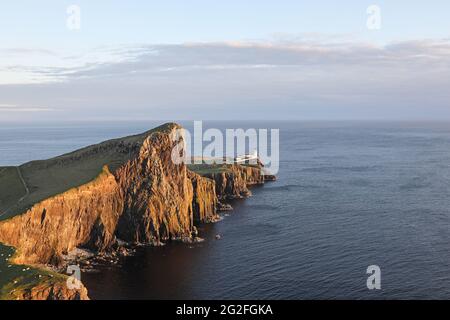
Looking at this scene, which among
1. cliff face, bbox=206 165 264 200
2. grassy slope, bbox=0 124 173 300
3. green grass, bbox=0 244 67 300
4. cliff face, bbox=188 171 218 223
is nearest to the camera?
green grass, bbox=0 244 67 300

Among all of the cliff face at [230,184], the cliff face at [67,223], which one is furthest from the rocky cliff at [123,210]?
the cliff face at [230,184]

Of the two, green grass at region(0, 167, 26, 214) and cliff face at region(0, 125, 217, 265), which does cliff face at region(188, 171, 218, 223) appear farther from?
green grass at region(0, 167, 26, 214)

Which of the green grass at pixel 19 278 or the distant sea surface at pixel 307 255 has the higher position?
the green grass at pixel 19 278

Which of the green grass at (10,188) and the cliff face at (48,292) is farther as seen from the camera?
the green grass at (10,188)

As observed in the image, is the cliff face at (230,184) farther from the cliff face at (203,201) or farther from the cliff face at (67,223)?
the cliff face at (67,223)

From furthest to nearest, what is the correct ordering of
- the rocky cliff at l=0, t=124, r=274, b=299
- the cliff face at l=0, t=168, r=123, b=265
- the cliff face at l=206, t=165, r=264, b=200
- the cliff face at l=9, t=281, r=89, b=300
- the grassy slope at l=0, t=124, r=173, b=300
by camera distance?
1. the cliff face at l=206, t=165, r=264, b=200
2. the grassy slope at l=0, t=124, r=173, b=300
3. the rocky cliff at l=0, t=124, r=274, b=299
4. the cliff face at l=0, t=168, r=123, b=265
5. the cliff face at l=9, t=281, r=89, b=300

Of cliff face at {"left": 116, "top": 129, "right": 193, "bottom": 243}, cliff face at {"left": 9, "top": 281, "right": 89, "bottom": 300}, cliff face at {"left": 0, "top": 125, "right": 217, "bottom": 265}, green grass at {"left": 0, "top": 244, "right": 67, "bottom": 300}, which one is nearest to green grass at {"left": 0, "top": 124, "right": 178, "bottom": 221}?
cliff face at {"left": 0, "top": 125, "right": 217, "bottom": 265}
